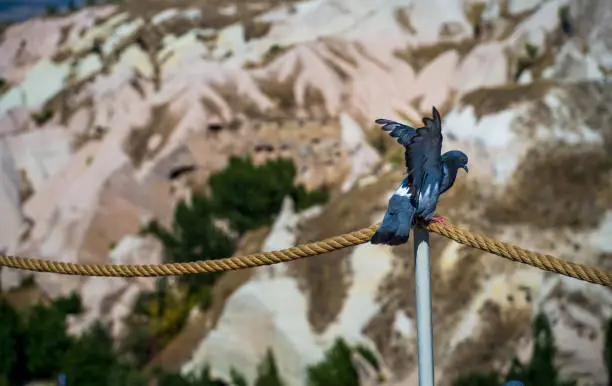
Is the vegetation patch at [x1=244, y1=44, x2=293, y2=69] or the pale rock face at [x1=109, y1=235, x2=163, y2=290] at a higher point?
the pale rock face at [x1=109, y1=235, x2=163, y2=290]

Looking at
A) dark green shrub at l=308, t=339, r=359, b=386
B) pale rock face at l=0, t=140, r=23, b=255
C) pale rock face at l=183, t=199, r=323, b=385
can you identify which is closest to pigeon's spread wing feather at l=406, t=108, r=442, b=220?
dark green shrub at l=308, t=339, r=359, b=386

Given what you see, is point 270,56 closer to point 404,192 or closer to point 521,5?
point 521,5

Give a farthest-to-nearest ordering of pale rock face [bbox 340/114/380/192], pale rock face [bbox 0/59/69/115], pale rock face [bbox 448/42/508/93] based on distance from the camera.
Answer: pale rock face [bbox 0/59/69/115]
pale rock face [bbox 448/42/508/93]
pale rock face [bbox 340/114/380/192]

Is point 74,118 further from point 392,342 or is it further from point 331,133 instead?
point 392,342

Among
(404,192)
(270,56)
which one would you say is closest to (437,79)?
(270,56)

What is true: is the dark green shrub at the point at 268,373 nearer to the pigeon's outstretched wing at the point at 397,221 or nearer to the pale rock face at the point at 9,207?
the pigeon's outstretched wing at the point at 397,221

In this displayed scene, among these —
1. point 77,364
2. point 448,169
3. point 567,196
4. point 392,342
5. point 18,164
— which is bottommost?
point 18,164

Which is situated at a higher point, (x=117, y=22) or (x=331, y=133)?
(x=331, y=133)

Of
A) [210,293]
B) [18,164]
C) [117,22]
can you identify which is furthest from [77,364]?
[117,22]

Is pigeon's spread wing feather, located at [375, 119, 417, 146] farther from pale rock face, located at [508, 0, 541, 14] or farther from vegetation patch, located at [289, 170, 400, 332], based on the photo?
pale rock face, located at [508, 0, 541, 14]
